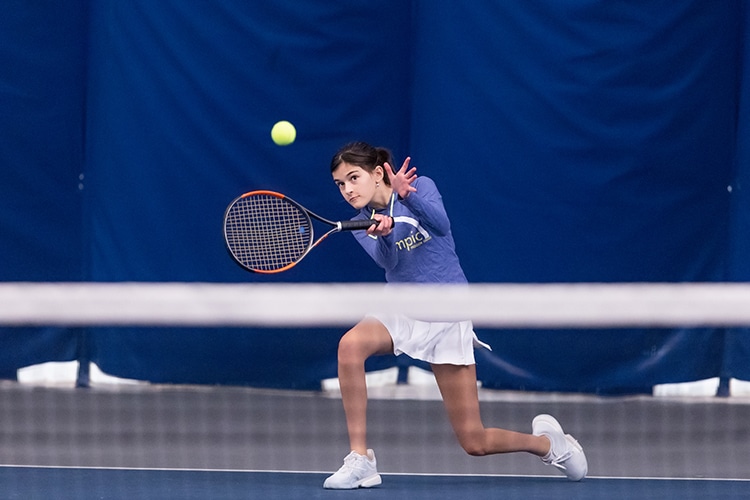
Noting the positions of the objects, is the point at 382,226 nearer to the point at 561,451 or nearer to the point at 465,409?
the point at 465,409

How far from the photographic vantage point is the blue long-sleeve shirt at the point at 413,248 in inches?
154

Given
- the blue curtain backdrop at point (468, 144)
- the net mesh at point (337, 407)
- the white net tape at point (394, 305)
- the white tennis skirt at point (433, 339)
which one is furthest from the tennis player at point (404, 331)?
the blue curtain backdrop at point (468, 144)

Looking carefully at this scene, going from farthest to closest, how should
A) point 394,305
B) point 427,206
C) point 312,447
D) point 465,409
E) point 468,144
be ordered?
1. point 468,144
2. point 312,447
3. point 465,409
4. point 427,206
5. point 394,305

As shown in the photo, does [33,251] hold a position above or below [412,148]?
below

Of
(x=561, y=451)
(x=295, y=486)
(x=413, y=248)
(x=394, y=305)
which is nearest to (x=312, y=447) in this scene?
(x=295, y=486)

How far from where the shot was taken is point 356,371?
385cm

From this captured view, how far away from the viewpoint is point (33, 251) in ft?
22.2

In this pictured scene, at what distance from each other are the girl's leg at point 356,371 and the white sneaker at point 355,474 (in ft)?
0.09

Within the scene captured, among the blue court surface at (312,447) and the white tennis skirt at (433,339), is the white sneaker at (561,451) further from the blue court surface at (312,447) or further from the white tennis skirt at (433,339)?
the white tennis skirt at (433,339)

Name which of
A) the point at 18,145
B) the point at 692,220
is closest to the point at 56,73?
the point at 18,145

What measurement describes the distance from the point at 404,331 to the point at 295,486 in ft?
2.04

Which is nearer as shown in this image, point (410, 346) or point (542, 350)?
point (410, 346)

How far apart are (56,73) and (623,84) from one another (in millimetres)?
2991

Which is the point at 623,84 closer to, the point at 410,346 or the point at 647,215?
the point at 647,215
